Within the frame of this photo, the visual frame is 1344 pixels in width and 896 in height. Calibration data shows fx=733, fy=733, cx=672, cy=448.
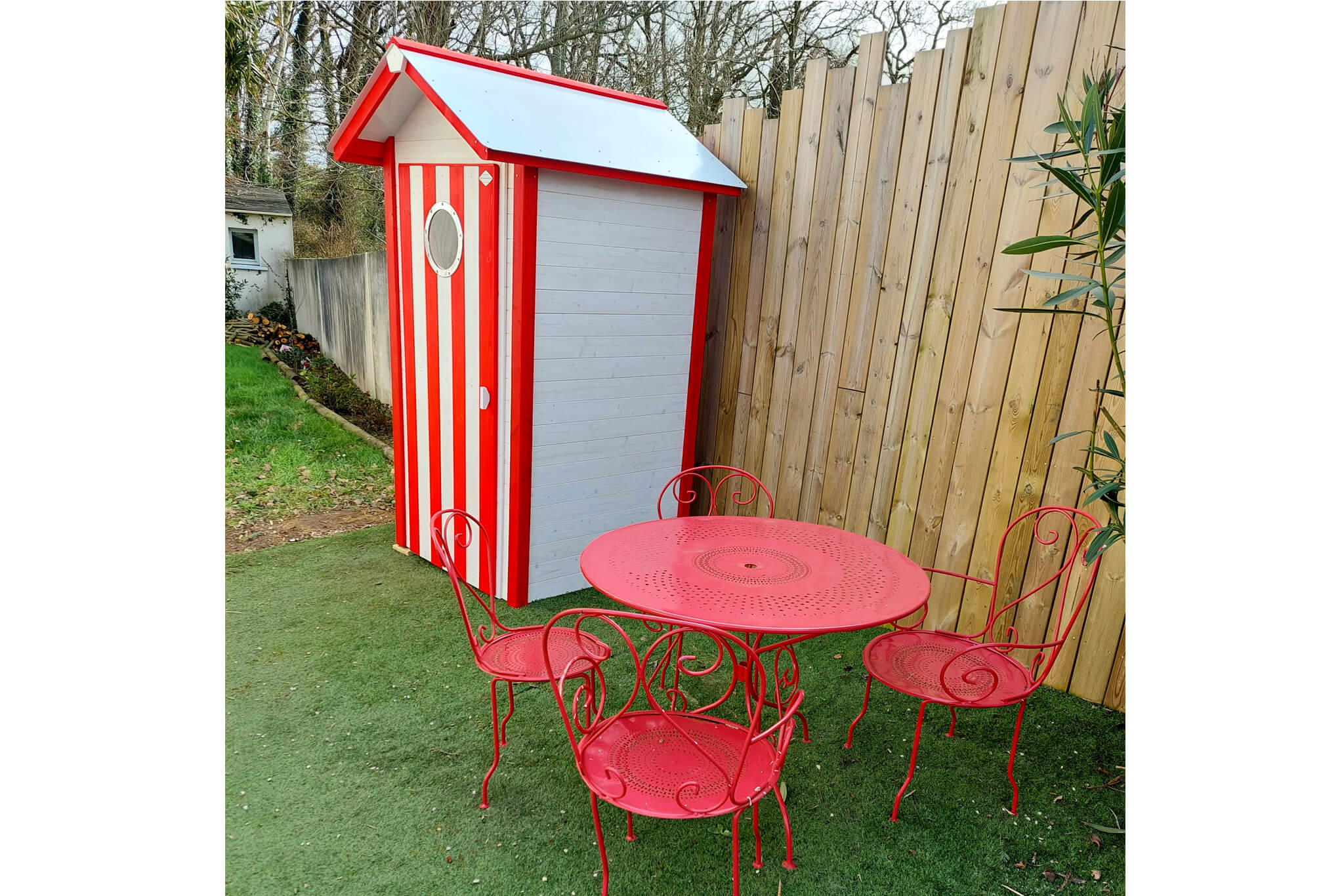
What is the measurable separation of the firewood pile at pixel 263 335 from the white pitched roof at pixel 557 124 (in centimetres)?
593

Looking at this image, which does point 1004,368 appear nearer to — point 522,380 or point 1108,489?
point 1108,489

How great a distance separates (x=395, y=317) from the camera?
4039 mm

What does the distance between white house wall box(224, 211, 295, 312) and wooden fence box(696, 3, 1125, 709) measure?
26.9 feet

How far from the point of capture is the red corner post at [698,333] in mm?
3816

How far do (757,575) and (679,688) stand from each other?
86 centimetres

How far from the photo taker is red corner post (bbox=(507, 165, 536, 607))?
10.4ft

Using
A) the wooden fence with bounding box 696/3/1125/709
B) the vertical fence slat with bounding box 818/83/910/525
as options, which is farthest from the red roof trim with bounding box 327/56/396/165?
the vertical fence slat with bounding box 818/83/910/525

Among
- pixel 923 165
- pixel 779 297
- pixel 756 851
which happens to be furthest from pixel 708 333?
pixel 756 851

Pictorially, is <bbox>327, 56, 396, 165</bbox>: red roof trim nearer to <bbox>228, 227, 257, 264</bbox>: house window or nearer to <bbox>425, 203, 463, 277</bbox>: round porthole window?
<bbox>425, 203, 463, 277</bbox>: round porthole window

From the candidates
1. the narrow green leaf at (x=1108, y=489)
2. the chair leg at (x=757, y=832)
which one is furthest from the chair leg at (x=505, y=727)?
the narrow green leaf at (x=1108, y=489)

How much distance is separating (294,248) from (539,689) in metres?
10.3

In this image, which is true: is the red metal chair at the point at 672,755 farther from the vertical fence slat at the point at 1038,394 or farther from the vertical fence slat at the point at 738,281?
the vertical fence slat at the point at 738,281

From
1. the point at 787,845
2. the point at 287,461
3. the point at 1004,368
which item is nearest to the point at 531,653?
the point at 787,845
